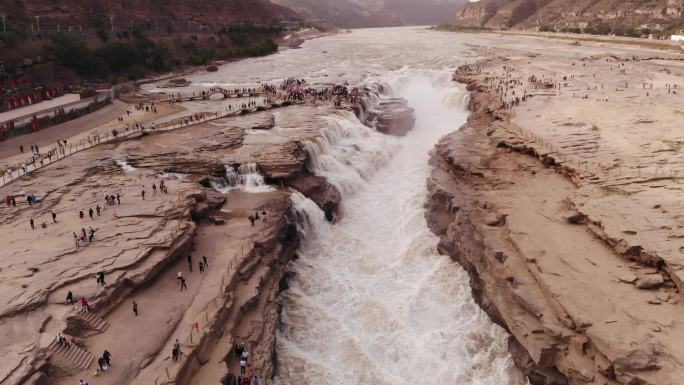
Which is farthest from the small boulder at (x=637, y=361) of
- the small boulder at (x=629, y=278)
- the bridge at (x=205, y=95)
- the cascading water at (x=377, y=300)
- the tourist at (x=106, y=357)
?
the bridge at (x=205, y=95)

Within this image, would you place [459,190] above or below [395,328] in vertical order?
above

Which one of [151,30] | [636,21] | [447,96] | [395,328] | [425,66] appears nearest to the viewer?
[395,328]

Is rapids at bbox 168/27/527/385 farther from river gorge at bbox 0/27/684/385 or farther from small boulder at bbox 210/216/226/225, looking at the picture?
small boulder at bbox 210/216/226/225

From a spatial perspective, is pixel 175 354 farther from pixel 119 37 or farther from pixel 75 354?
pixel 119 37

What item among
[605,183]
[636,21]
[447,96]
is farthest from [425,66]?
[636,21]

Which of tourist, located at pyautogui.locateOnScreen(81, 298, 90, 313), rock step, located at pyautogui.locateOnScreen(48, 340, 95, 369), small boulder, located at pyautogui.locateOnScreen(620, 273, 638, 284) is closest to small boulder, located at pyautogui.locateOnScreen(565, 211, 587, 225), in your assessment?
small boulder, located at pyautogui.locateOnScreen(620, 273, 638, 284)

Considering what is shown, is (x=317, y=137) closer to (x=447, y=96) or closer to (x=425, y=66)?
(x=447, y=96)

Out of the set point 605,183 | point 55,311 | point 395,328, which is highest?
point 605,183

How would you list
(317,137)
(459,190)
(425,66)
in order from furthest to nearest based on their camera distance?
(425,66)
(317,137)
(459,190)
